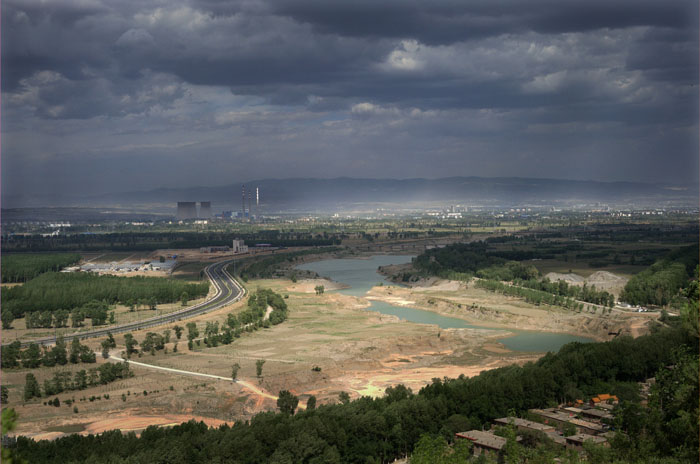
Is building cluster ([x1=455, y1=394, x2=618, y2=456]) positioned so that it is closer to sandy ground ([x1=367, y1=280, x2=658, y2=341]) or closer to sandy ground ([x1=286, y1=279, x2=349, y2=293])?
sandy ground ([x1=367, y1=280, x2=658, y2=341])

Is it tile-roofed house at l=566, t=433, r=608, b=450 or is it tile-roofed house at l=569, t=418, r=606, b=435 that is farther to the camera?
tile-roofed house at l=569, t=418, r=606, b=435

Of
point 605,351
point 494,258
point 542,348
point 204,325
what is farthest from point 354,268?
point 605,351

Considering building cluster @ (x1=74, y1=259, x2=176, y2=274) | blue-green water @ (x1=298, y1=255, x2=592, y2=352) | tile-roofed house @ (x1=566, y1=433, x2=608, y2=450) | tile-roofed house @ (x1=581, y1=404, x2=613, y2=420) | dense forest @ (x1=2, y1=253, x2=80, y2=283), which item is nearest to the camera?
tile-roofed house @ (x1=566, y1=433, x2=608, y2=450)

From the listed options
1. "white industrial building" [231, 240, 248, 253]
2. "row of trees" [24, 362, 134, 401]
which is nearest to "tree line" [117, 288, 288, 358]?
"row of trees" [24, 362, 134, 401]

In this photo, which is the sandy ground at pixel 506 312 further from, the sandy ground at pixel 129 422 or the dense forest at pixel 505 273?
the sandy ground at pixel 129 422

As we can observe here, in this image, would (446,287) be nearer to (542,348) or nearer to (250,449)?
(542,348)

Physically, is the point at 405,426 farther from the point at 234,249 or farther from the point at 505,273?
the point at 234,249

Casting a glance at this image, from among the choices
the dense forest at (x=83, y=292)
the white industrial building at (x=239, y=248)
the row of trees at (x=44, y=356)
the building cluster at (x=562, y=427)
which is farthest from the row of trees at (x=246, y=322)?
the white industrial building at (x=239, y=248)

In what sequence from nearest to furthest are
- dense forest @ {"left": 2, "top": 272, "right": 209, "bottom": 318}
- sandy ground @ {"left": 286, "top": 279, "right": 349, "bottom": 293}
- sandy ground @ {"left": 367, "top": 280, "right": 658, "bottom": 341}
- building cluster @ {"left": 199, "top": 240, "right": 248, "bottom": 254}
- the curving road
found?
the curving road, sandy ground @ {"left": 367, "top": 280, "right": 658, "bottom": 341}, dense forest @ {"left": 2, "top": 272, "right": 209, "bottom": 318}, sandy ground @ {"left": 286, "top": 279, "right": 349, "bottom": 293}, building cluster @ {"left": 199, "top": 240, "right": 248, "bottom": 254}
